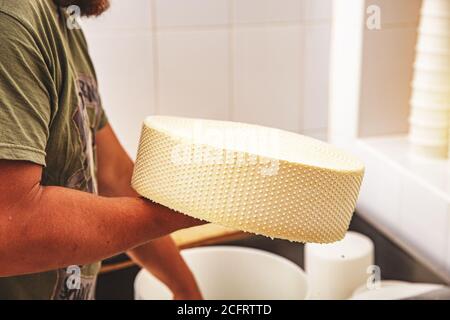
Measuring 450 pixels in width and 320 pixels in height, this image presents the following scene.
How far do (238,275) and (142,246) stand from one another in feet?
0.95

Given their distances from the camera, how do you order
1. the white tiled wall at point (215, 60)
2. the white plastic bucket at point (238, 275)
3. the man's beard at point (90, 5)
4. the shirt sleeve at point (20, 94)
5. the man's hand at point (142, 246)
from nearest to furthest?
the shirt sleeve at point (20, 94)
the man's beard at point (90, 5)
the man's hand at point (142, 246)
the white plastic bucket at point (238, 275)
the white tiled wall at point (215, 60)

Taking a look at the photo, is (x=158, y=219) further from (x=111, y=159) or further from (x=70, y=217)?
(x=111, y=159)

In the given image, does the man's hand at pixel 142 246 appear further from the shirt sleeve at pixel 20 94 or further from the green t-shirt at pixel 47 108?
the shirt sleeve at pixel 20 94

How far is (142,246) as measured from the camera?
105 cm

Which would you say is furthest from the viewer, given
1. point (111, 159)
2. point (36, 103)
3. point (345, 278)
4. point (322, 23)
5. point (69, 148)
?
point (322, 23)

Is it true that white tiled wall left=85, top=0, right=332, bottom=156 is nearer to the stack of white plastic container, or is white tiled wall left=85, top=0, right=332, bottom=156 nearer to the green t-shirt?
the stack of white plastic container

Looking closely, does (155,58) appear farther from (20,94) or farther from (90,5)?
(20,94)

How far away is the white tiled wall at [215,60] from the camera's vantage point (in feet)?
4.31

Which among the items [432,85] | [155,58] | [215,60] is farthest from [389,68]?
[155,58]

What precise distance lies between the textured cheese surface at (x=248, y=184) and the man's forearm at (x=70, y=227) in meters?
0.03

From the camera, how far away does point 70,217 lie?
2.19ft

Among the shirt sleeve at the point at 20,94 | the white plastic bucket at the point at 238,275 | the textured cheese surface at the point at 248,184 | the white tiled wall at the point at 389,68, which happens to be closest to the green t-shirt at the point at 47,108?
the shirt sleeve at the point at 20,94
